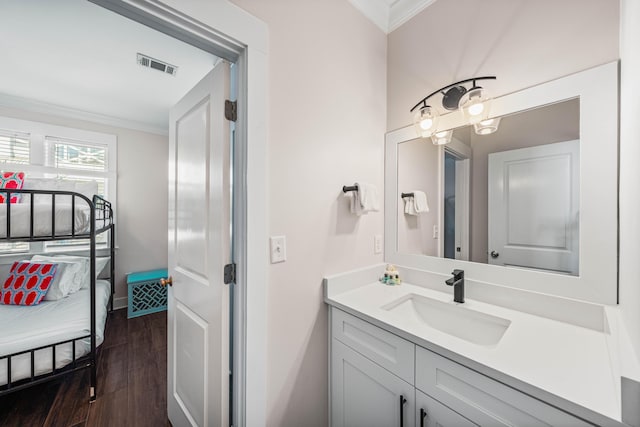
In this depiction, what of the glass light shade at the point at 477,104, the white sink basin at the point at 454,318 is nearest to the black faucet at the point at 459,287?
the white sink basin at the point at 454,318

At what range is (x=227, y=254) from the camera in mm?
1056

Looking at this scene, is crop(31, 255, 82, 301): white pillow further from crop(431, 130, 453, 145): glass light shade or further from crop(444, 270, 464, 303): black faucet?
crop(431, 130, 453, 145): glass light shade

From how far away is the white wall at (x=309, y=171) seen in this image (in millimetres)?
1132

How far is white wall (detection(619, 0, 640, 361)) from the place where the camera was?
0.63 metres

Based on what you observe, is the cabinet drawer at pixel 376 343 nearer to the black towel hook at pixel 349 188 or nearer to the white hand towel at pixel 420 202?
the black towel hook at pixel 349 188

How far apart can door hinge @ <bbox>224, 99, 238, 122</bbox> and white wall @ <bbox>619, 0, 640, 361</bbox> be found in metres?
1.25

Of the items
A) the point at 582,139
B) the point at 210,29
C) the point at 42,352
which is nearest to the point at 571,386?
the point at 582,139

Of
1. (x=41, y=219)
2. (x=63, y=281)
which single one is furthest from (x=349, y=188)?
(x=63, y=281)

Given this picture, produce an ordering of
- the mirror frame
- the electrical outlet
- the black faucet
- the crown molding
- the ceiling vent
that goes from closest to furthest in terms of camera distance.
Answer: the mirror frame, the black faucet, the electrical outlet, the ceiling vent, the crown molding

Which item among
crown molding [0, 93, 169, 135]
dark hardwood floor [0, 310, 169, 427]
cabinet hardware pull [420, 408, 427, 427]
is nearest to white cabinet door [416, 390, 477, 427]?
cabinet hardware pull [420, 408, 427, 427]

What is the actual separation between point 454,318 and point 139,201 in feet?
12.8

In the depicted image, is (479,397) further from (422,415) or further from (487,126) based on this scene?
(487,126)

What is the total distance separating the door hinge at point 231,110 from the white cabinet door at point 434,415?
51.6 inches

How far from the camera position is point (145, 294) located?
3.16 m
